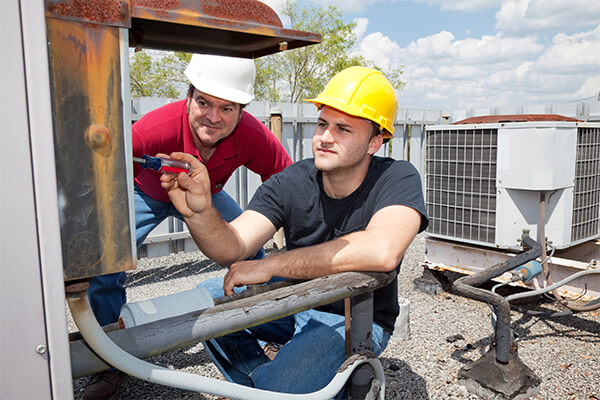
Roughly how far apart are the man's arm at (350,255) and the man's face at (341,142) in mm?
371

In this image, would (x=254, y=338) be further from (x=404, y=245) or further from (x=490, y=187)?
(x=490, y=187)

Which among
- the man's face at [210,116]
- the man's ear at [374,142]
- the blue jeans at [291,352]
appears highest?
the man's face at [210,116]

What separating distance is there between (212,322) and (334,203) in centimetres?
115

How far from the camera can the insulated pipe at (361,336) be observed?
4.88ft

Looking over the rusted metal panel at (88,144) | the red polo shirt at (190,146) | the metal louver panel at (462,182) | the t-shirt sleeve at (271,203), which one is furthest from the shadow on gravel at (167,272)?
the rusted metal panel at (88,144)

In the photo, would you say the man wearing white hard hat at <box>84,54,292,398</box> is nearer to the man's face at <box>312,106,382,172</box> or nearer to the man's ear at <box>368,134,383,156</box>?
the man's face at <box>312,106,382,172</box>

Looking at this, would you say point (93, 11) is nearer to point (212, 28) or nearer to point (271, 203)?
point (212, 28)

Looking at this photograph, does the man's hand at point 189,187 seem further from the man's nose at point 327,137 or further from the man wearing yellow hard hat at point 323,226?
the man's nose at point 327,137

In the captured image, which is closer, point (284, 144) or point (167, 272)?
point (167, 272)

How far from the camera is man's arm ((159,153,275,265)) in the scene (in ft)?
5.41

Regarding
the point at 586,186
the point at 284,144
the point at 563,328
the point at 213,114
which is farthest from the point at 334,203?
the point at 284,144

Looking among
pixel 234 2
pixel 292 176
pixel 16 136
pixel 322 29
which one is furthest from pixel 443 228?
pixel 322 29

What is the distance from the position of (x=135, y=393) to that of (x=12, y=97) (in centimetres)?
243

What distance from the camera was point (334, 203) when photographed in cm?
214
